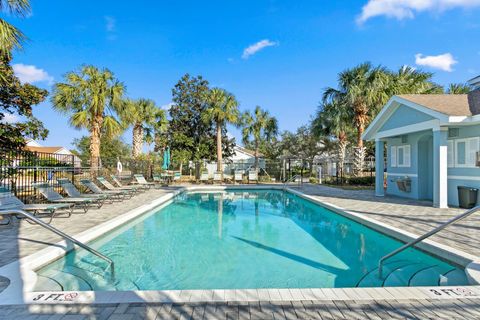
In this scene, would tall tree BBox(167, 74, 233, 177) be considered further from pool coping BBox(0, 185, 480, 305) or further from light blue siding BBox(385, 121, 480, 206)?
pool coping BBox(0, 185, 480, 305)

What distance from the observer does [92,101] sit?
14508mm

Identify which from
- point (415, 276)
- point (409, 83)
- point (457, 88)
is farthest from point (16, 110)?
point (457, 88)

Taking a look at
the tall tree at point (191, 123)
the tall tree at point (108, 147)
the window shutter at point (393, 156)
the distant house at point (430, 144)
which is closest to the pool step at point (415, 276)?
the distant house at point (430, 144)

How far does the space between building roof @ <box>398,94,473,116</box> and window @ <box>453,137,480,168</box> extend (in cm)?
97

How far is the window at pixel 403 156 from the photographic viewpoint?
41.2 feet

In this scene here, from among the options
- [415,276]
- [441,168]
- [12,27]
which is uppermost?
[12,27]

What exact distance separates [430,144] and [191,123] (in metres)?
26.0

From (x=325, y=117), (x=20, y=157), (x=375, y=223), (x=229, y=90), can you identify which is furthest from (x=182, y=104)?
(x=375, y=223)

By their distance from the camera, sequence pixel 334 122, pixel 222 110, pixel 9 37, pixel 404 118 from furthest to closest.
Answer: pixel 222 110 → pixel 334 122 → pixel 404 118 → pixel 9 37

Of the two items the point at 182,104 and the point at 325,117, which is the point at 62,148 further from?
the point at 325,117

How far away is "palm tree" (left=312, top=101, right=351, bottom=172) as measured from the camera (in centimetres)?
1905

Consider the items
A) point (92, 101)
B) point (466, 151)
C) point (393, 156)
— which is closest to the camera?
point (466, 151)

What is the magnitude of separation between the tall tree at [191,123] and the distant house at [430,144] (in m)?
21.7

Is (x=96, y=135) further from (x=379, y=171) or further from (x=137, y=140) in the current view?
(x=379, y=171)
